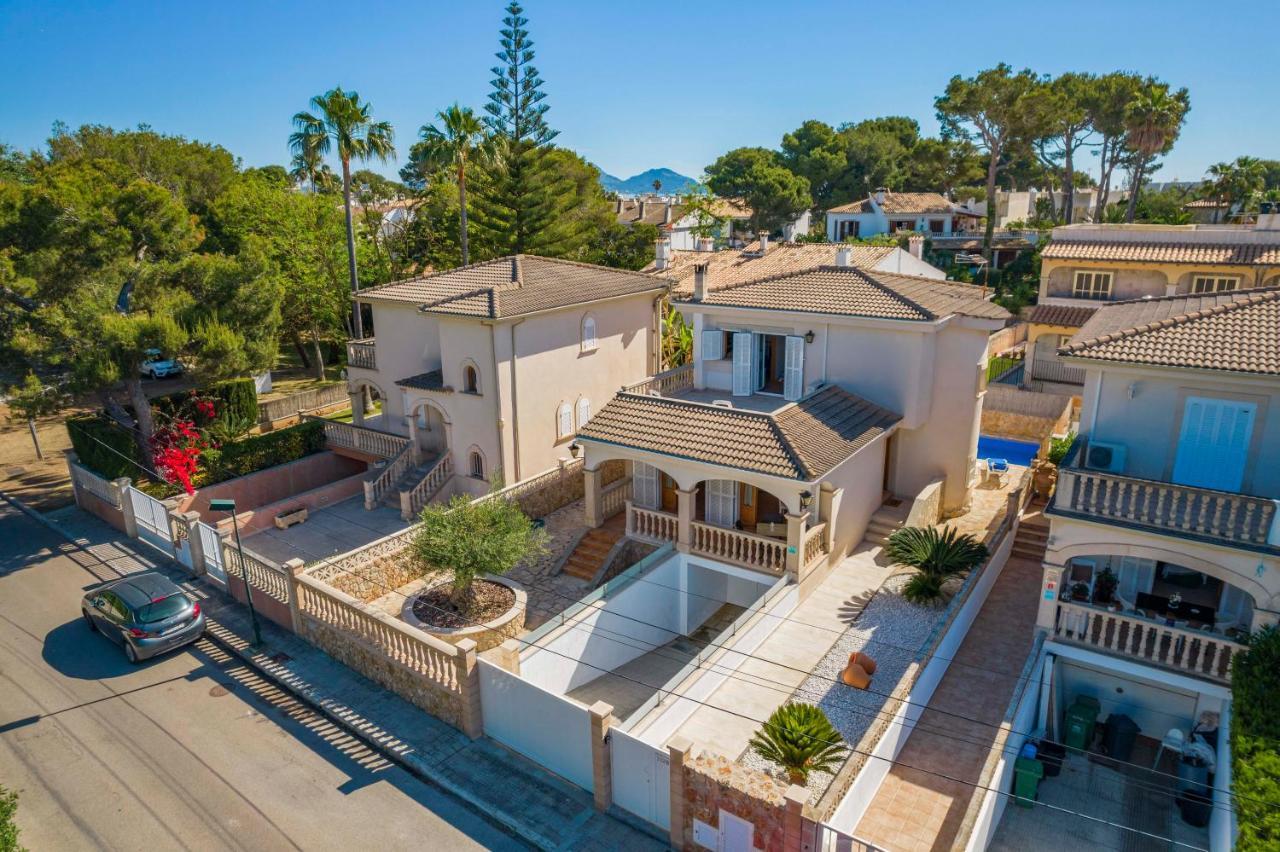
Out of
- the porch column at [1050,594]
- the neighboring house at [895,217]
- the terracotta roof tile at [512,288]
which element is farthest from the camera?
the neighboring house at [895,217]

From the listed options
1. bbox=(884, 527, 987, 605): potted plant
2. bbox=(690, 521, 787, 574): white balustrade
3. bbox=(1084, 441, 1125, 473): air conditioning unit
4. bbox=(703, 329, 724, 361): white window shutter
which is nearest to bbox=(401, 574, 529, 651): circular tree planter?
bbox=(690, 521, 787, 574): white balustrade

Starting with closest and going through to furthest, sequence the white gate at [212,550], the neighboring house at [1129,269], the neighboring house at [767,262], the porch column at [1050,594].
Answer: the porch column at [1050,594], the white gate at [212,550], the neighboring house at [1129,269], the neighboring house at [767,262]

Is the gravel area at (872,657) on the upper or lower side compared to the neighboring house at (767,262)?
lower

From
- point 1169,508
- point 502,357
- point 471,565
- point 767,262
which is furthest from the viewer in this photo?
point 767,262

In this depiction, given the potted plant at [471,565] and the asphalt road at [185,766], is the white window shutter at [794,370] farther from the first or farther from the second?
the asphalt road at [185,766]

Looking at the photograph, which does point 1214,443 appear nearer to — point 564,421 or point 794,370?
point 794,370

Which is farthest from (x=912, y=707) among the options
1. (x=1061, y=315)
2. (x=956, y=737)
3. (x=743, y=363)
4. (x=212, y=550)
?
(x=1061, y=315)

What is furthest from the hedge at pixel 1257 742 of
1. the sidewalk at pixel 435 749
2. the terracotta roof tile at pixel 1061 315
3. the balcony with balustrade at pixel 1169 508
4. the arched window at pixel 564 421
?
the terracotta roof tile at pixel 1061 315
